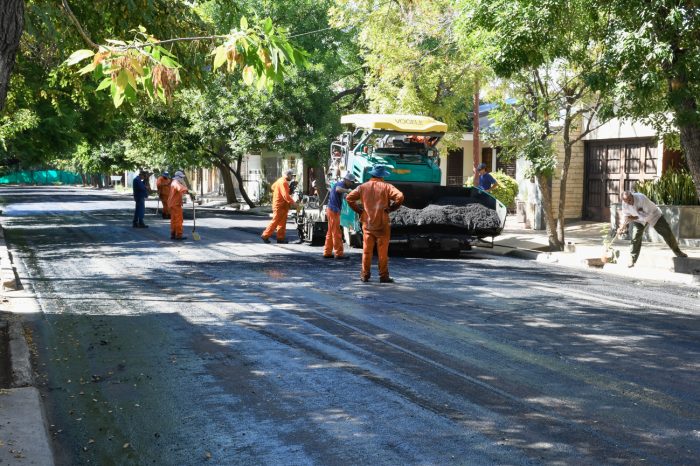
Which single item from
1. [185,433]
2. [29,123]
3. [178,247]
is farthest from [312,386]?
[29,123]

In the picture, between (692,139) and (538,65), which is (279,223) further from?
(692,139)

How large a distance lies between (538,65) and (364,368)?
8654 mm

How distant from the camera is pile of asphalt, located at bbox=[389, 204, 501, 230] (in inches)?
646

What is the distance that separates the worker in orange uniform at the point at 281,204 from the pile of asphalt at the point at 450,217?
329 centimetres

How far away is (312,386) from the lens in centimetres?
663

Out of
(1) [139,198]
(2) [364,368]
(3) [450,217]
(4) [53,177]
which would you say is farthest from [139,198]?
(4) [53,177]

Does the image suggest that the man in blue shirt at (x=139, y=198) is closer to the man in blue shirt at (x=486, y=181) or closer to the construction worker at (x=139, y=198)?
the construction worker at (x=139, y=198)

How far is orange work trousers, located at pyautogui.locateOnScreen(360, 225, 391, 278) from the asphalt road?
0.48 m

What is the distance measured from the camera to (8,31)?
553cm

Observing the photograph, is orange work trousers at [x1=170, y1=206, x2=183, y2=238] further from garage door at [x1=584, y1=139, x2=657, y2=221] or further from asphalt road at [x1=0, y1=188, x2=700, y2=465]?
garage door at [x1=584, y1=139, x2=657, y2=221]

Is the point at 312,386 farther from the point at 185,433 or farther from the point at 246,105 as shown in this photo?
the point at 246,105

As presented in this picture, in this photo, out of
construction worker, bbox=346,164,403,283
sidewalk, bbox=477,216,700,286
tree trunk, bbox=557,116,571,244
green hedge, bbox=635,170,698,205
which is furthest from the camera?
green hedge, bbox=635,170,698,205

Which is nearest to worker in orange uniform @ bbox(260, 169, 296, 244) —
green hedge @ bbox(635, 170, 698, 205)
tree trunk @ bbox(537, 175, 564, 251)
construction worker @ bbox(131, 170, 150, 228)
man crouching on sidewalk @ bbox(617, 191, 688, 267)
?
tree trunk @ bbox(537, 175, 564, 251)

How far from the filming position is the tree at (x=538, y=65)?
43.8 feet
